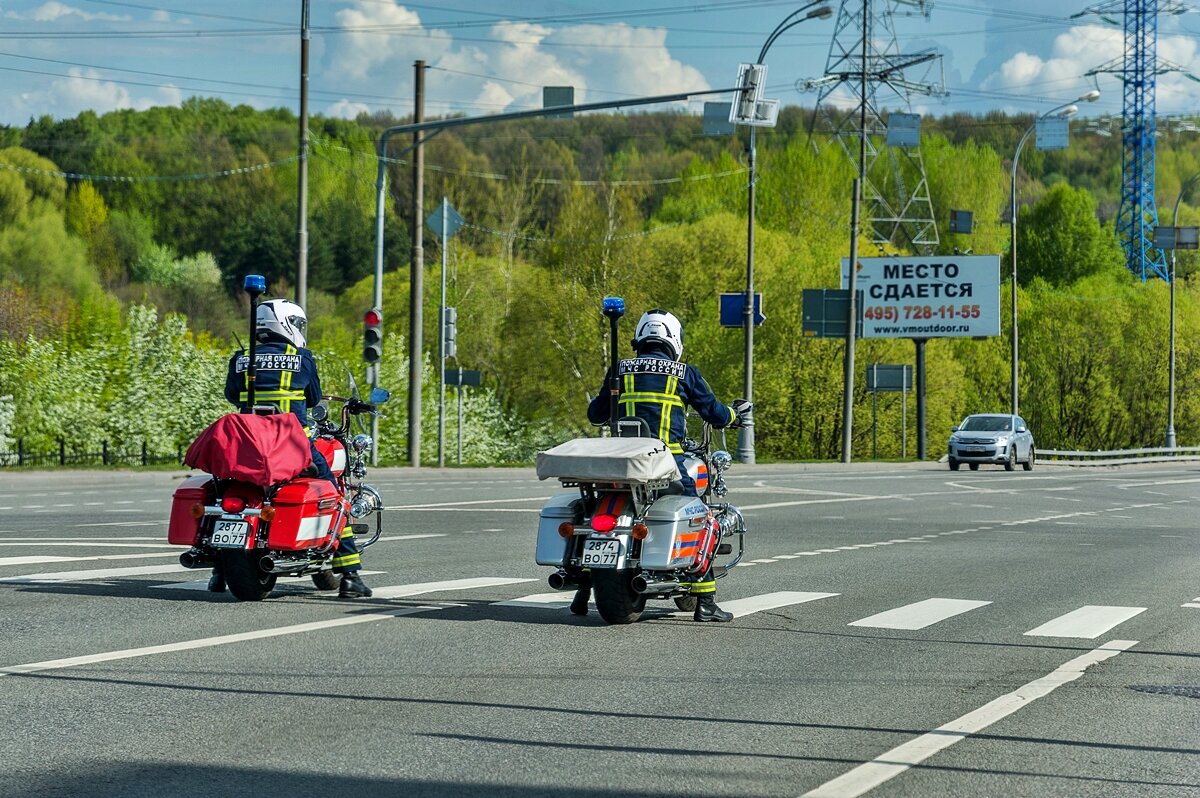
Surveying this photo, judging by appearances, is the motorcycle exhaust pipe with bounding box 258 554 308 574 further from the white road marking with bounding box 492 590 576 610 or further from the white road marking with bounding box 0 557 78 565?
the white road marking with bounding box 0 557 78 565

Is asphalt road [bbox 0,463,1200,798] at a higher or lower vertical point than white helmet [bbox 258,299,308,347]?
lower

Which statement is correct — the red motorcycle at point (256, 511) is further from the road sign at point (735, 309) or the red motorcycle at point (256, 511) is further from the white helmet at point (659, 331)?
the road sign at point (735, 309)

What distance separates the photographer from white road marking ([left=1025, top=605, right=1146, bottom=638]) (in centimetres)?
1084

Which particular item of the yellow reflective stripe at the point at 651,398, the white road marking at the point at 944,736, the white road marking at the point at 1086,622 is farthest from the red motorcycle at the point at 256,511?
the white road marking at the point at 944,736

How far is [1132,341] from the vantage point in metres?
81.8

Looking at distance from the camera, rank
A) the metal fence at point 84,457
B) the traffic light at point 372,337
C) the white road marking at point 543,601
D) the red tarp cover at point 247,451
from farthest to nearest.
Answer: the metal fence at point 84,457, the traffic light at point 372,337, the white road marking at point 543,601, the red tarp cover at point 247,451

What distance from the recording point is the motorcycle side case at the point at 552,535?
1048 centimetres

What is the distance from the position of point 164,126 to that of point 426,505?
305 ft

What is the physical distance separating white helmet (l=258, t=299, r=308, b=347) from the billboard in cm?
5152

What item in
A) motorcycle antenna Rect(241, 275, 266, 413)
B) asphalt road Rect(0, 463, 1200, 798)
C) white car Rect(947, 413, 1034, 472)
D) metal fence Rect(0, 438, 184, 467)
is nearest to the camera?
asphalt road Rect(0, 463, 1200, 798)

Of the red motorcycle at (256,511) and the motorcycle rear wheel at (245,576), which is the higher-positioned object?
the red motorcycle at (256,511)

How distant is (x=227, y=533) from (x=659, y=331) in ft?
10.2

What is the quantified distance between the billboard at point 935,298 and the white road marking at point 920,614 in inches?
1976

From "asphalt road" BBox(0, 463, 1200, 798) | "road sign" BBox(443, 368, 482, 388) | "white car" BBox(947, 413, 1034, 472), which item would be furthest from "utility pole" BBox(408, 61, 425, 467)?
"asphalt road" BBox(0, 463, 1200, 798)
